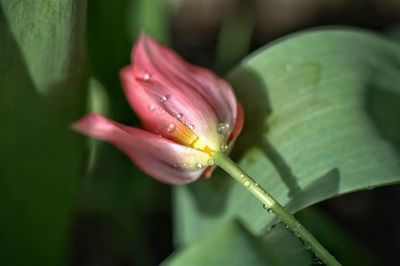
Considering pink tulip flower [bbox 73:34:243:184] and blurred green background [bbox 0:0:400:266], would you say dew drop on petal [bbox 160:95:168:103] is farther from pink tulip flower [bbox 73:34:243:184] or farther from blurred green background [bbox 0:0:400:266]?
blurred green background [bbox 0:0:400:266]

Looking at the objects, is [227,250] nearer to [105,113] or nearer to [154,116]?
[154,116]

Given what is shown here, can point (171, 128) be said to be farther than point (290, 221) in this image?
Yes

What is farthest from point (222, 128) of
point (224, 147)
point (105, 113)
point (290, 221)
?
point (105, 113)

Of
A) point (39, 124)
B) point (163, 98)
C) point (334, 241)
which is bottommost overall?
point (334, 241)

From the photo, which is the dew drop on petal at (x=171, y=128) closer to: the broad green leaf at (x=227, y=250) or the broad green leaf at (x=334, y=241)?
the broad green leaf at (x=227, y=250)

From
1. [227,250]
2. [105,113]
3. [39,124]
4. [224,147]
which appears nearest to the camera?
[227,250]

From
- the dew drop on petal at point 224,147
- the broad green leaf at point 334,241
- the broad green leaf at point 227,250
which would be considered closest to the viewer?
the broad green leaf at point 227,250

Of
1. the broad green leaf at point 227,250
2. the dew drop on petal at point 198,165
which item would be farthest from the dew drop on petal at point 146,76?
the broad green leaf at point 227,250
